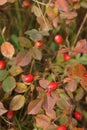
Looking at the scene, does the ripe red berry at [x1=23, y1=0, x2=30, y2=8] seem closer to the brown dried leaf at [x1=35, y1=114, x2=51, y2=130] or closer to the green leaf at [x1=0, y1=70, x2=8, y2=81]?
the green leaf at [x1=0, y1=70, x2=8, y2=81]

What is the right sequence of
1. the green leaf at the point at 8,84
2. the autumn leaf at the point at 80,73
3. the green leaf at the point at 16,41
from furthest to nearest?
1. the green leaf at the point at 16,41
2. the green leaf at the point at 8,84
3. the autumn leaf at the point at 80,73

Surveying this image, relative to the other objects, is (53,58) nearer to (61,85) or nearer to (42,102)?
(61,85)

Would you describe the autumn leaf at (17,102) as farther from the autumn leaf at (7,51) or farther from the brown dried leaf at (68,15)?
the brown dried leaf at (68,15)

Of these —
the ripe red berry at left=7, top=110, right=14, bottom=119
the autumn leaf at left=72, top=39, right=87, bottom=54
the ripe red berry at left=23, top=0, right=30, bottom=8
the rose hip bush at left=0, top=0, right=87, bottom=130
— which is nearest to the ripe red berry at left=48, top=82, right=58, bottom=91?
the rose hip bush at left=0, top=0, right=87, bottom=130

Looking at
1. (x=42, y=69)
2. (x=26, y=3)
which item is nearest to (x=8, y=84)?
(x=42, y=69)

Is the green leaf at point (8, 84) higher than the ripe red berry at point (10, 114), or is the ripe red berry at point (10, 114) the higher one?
the green leaf at point (8, 84)

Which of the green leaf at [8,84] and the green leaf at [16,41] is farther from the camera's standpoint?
→ the green leaf at [16,41]

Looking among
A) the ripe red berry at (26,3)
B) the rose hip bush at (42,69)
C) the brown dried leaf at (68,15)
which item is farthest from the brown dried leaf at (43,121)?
the ripe red berry at (26,3)

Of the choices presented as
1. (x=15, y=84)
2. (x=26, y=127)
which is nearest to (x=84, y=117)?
(x=26, y=127)
